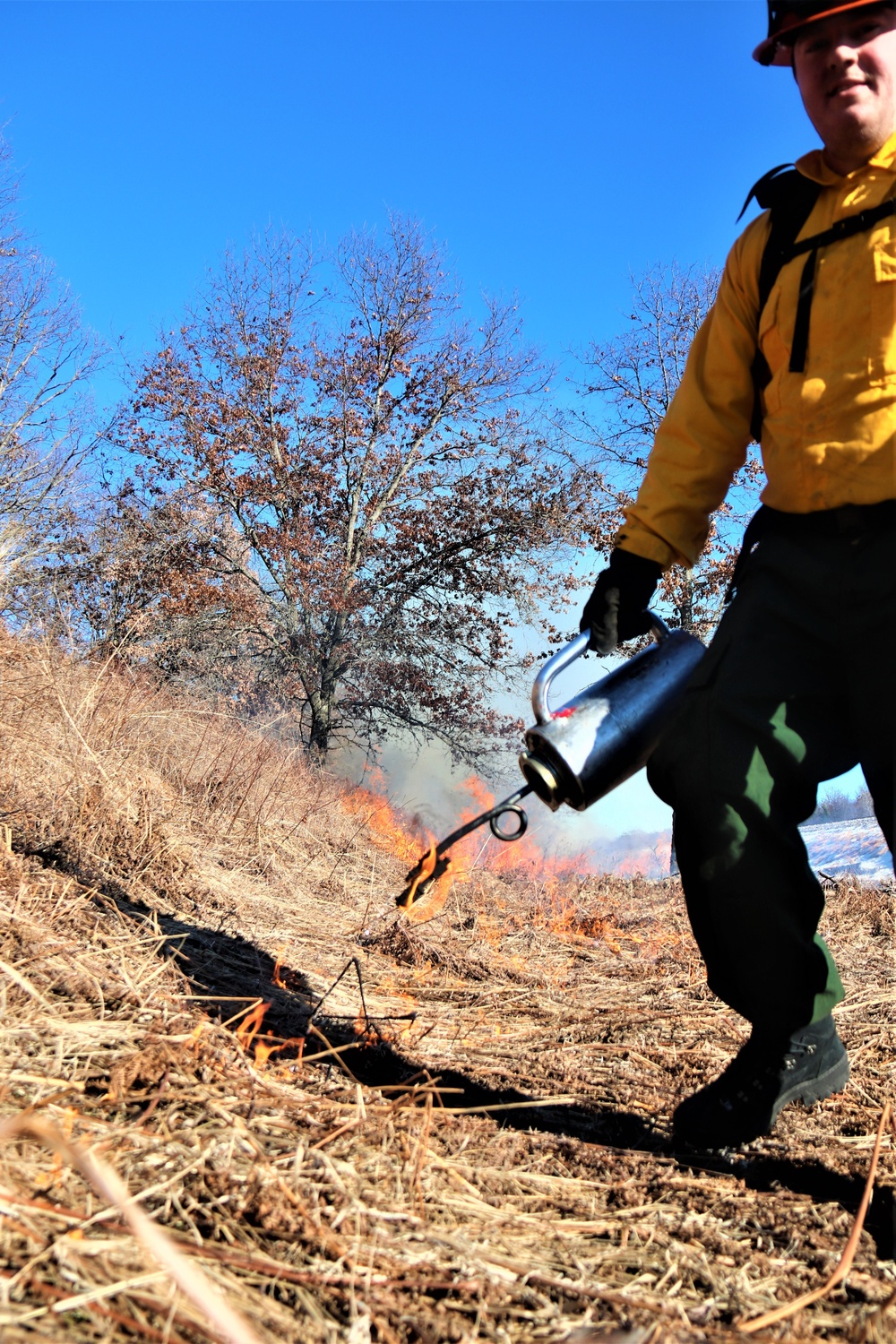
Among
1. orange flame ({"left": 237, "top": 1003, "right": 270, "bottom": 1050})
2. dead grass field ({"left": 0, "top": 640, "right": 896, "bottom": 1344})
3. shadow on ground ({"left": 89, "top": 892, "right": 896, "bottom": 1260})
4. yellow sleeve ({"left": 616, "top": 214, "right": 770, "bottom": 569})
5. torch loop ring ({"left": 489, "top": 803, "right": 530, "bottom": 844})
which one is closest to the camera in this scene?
dead grass field ({"left": 0, "top": 640, "right": 896, "bottom": 1344})

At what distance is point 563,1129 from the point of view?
1.75 metres

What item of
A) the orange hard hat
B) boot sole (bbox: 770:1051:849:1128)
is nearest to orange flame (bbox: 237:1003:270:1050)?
boot sole (bbox: 770:1051:849:1128)

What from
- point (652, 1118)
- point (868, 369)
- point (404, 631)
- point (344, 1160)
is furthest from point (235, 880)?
point (404, 631)

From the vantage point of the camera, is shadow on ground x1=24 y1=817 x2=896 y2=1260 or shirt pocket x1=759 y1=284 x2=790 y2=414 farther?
shirt pocket x1=759 y1=284 x2=790 y2=414

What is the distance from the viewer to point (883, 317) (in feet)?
5.26

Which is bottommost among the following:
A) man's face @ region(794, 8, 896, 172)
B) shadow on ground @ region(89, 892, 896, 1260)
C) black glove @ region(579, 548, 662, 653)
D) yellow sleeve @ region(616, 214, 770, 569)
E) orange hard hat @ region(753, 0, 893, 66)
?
shadow on ground @ region(89, 892, 896, 1260)

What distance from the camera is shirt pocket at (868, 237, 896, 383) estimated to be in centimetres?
159

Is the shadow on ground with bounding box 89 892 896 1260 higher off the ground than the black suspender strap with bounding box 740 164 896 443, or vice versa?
the black suspender strap with bounding box 740 164 896 443

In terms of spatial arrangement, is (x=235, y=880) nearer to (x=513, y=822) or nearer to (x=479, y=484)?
(x=513, y=822)

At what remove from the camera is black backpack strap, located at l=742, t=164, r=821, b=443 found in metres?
1.79

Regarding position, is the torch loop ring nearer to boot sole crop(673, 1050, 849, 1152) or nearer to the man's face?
boot sole crop(673, 1050, 849, 1152)

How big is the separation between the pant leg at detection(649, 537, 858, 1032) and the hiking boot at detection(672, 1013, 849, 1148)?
5 centimetres

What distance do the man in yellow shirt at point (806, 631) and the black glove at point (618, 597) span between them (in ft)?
0.84

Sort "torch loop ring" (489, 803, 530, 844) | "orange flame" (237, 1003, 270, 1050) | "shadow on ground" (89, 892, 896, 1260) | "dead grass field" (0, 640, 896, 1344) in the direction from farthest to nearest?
1. "orange flame" (237, 1003, 270, 1050)
2. "torch loop ring" (489, 803, 530, 844)
3. "shadow on ground" (89, 892, 896, 1260)
4. "dead grass field" (0, 640, 896, 1344)
